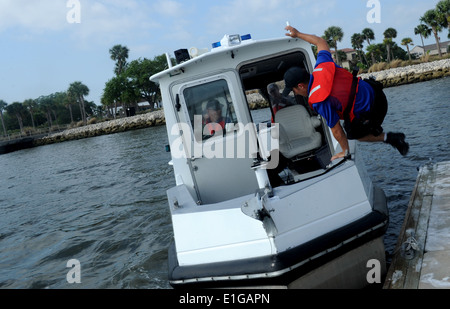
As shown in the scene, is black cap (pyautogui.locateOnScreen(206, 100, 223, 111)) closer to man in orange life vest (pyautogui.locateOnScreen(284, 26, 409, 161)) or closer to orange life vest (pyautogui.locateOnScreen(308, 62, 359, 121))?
man in orange life vest (pyautogui.locateOnScreen(284, 26, 409, 161))

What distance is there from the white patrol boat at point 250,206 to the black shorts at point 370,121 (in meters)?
0.23

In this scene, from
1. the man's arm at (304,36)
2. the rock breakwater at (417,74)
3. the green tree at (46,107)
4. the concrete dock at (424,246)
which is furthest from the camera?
the green tree at (46,107)

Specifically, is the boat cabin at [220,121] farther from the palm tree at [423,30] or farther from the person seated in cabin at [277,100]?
the palm tree at [423,30]

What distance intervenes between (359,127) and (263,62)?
1734mm

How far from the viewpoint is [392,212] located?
7.18 meters

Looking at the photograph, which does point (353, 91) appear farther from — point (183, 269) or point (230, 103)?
point (183, 269)

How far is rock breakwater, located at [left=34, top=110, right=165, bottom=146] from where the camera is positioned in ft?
194

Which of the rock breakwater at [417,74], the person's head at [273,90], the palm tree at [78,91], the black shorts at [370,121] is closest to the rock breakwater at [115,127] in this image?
the rock breakwater at [417,74]

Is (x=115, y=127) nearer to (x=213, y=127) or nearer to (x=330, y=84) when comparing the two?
(x=213, y=127)

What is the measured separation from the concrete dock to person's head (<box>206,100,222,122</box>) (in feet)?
8.77

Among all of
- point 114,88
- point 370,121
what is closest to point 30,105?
point 114,88

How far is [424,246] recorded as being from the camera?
4273 mm

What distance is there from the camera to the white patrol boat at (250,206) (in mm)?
3623

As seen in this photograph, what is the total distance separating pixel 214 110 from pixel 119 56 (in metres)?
101
